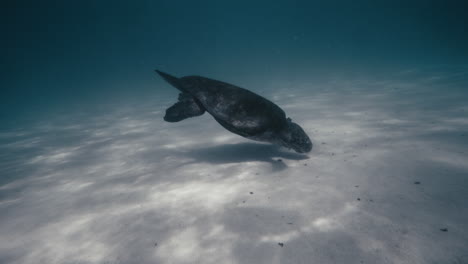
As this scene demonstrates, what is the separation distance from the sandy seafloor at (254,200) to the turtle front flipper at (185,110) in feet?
4.70

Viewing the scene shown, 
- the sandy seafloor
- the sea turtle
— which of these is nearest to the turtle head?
the sea turtle

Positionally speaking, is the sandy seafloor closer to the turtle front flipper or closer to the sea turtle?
the sea turtle

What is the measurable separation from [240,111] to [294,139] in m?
1.56

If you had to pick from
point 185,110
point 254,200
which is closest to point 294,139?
point 254,200

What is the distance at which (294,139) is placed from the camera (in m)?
5.56

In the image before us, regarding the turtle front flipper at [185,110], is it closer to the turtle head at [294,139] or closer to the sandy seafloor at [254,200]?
the sandy seafloor at [254,200]

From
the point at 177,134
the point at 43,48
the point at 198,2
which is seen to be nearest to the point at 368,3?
the point at 198,2

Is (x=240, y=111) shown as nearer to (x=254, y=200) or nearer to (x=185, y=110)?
(x=185, y=110)

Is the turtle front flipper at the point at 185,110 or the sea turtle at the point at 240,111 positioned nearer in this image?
the sea turtle at the point at 240,111

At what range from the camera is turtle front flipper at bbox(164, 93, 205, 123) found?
19.3 feet

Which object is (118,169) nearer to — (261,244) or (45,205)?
(45,205)

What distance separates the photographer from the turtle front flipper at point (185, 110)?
5871mm

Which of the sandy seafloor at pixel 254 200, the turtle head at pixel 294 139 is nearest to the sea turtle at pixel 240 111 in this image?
the turtle head at pixel 294 139

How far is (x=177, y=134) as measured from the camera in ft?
32.7
